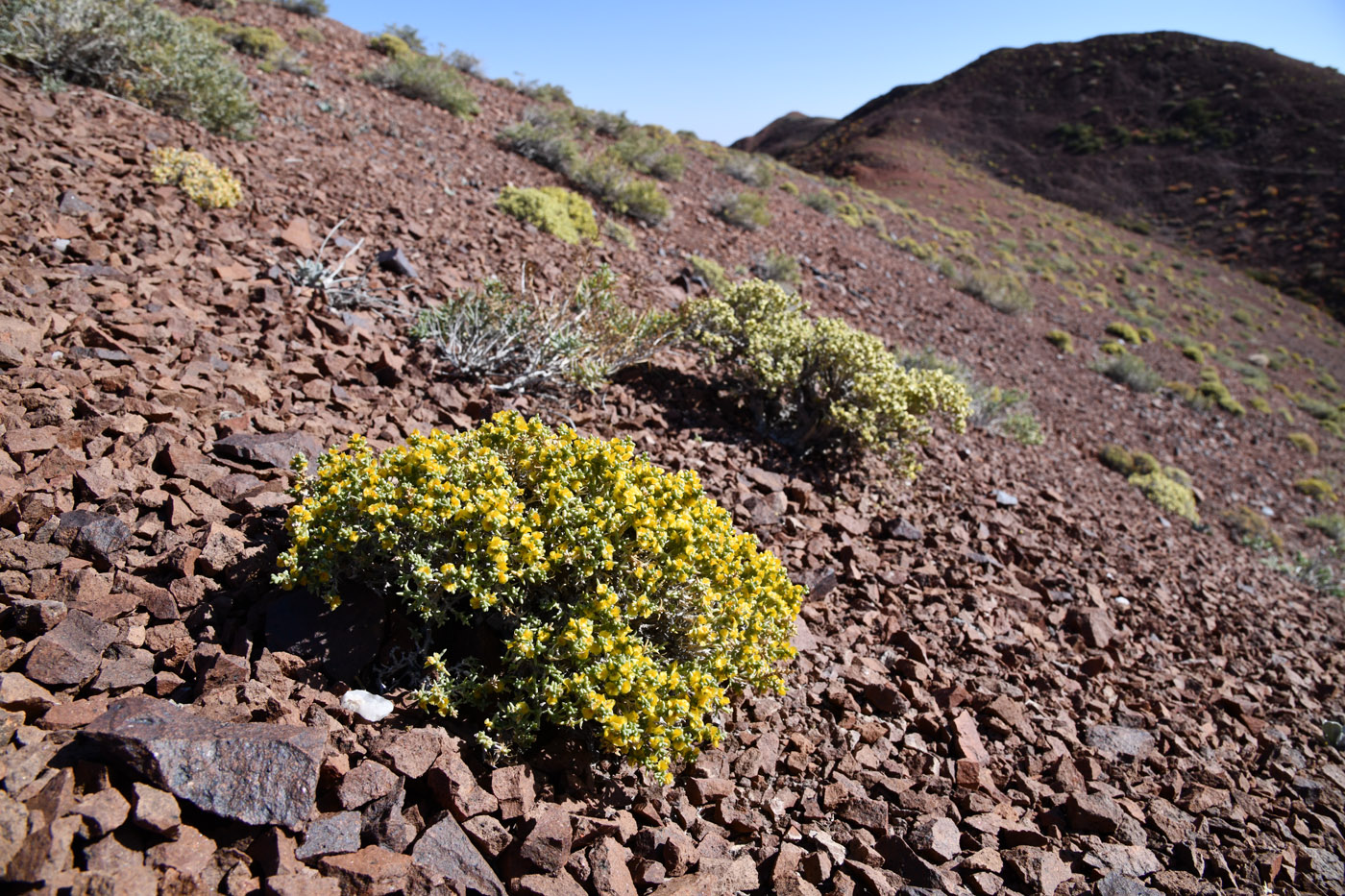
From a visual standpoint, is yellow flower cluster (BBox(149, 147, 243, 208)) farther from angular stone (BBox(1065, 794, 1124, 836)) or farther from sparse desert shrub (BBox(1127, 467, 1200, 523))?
sparse desert shrub (BBox(1127, 467, 1200, 523))

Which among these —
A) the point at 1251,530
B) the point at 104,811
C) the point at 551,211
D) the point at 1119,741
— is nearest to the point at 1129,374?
the point at 1251,530

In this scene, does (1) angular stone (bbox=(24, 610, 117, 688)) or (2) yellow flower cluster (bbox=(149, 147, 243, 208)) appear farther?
(2) yellow flower cluster (bbox=(149, 147, 243, 208))

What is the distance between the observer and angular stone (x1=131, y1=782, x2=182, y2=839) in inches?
55.4

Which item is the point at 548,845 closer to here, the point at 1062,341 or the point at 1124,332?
the point at 1062,341

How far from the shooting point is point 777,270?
7988 mm

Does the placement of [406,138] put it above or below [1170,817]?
above

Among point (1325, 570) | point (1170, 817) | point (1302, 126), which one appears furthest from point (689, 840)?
point (1302, 126)

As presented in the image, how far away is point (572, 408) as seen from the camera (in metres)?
3.95

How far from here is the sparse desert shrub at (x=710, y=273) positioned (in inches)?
267

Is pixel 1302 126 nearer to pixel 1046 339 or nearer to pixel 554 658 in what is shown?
pixel 1046 339

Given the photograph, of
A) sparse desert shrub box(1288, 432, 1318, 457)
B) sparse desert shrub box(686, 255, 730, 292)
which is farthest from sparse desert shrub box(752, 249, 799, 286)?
sparse desert shrub box(1288, 432, 1318, 457)

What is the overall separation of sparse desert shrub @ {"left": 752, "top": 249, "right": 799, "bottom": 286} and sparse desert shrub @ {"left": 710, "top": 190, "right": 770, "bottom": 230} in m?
1.44

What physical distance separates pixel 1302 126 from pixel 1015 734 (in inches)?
1876

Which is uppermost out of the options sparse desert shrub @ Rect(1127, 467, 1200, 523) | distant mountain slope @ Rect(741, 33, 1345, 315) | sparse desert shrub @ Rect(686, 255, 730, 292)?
distant mountain slope @ Rect(741, 33, 1345, 315)
